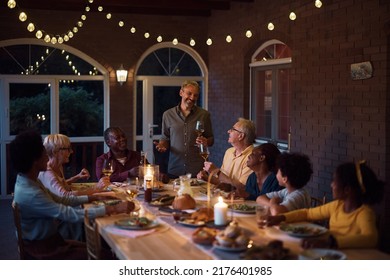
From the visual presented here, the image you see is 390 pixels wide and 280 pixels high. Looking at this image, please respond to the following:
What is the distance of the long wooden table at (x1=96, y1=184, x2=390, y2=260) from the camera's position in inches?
102

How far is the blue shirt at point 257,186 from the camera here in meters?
3.85

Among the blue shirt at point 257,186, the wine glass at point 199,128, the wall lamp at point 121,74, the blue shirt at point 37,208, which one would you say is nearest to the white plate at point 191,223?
the blue shirt at point 37,208

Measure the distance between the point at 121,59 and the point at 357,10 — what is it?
13.4ft

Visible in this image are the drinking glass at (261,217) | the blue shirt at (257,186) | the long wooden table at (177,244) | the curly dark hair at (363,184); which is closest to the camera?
the long wooden table at (177,244)

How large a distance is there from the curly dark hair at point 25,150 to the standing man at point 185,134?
211 cm

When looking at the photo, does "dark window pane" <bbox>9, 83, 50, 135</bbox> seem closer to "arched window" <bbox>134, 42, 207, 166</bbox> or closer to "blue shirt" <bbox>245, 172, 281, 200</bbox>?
"arched window" <bbox>134, 42, 207, 166</bbox>

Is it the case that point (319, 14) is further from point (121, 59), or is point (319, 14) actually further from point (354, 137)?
point (121, 59)

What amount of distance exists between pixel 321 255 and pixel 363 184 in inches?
19.5

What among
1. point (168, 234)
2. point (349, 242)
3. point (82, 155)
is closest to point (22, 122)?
point (82, 155)

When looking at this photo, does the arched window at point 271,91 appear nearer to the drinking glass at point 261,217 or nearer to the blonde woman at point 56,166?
the blonde woman at point 56,166

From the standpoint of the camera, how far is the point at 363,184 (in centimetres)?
277

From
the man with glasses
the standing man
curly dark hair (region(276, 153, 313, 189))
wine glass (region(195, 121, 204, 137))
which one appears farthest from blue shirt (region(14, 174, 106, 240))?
the standing man

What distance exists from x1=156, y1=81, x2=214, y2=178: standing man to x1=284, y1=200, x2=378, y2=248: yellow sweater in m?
2.40

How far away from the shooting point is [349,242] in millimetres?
2635
